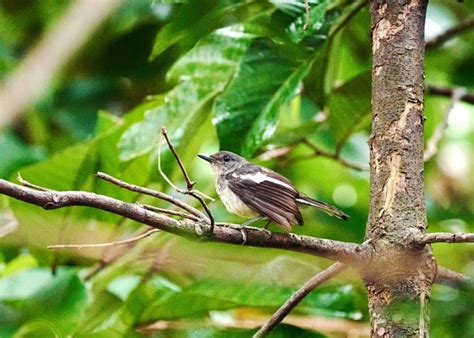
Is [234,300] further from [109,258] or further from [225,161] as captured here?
[109,258]

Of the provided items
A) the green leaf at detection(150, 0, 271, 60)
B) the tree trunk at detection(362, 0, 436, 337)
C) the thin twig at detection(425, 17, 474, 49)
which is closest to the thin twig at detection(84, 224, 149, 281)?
the green leaf at detection(150, 0, 271, 60)

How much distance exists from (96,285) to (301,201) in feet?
2.97

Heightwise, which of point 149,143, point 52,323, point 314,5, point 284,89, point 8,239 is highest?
point 314,5

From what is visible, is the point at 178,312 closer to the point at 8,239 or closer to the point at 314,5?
the point at 8,239

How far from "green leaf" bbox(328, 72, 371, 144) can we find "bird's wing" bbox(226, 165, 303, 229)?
0.59m

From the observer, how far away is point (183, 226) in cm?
150

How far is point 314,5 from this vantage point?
8.34 ft

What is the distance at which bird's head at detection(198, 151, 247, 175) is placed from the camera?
2615 millimetres

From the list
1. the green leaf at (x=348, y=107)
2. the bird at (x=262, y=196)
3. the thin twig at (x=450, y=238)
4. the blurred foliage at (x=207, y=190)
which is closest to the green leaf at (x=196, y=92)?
the blurred foliage at (x=207, y=190)

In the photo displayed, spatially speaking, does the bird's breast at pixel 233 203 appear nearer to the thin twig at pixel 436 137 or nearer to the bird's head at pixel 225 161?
the bird's head at pixel 225 161

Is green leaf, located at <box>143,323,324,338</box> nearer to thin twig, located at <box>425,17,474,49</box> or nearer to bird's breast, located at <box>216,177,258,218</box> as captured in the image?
bird's breast, located at <box>216,177,258,218</box>

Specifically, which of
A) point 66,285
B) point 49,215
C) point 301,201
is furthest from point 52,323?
point 301,201

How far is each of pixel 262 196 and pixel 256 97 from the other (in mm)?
516

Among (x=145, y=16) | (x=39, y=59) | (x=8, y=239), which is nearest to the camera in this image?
(x=39, y=59)
